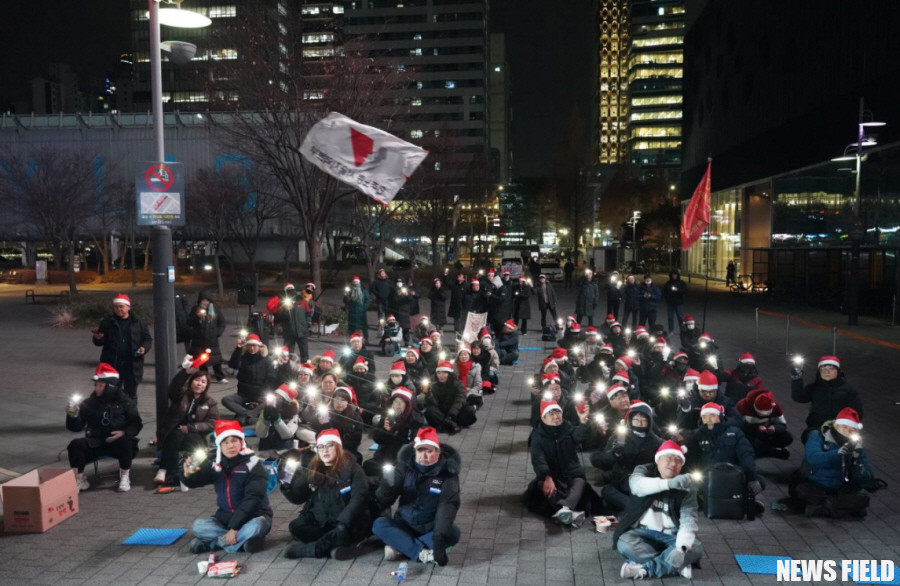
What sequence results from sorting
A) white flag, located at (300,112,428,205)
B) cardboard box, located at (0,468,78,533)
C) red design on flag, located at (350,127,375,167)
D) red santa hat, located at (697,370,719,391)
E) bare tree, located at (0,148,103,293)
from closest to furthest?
cardboard box, located at (0,468,78,533) < red santa hat, located at (697,370,719,391) < white flag, located at (300,112,428,205) < red design on flag, located at (350,127,375,167) < bare tree, located at (0,148,103,293)

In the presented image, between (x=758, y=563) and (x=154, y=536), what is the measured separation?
550 centimetres

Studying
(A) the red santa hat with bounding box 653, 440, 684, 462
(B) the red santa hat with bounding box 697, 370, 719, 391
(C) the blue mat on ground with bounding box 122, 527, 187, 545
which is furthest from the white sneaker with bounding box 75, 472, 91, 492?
(B) the red santa hat with bounding box 697, 370, 719, 391

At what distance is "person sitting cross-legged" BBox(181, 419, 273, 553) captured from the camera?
645cm

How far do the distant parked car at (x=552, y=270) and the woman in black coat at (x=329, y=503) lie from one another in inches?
1636

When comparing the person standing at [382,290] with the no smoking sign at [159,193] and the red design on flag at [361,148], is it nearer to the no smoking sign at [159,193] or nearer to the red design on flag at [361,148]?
the red design on flag at [361,148]

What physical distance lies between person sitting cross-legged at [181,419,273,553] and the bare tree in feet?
92.7

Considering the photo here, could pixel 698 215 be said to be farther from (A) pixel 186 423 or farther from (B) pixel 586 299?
(A) pixel 186 423

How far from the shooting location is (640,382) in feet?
40.7

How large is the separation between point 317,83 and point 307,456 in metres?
13.7

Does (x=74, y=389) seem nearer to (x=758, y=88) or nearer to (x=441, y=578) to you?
(x=441, y=578)

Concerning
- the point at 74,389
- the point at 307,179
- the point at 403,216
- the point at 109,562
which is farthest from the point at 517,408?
the point at 403,216

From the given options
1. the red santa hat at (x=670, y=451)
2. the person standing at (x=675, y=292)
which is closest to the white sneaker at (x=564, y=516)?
the red santa hat at (x=670, y=451)

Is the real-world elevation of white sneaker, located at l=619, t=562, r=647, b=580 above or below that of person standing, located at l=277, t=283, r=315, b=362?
below

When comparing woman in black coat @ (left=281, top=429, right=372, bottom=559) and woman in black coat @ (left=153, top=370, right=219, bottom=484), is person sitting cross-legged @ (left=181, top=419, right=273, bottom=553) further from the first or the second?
woman in black coat @ (left=153, top=370, right=219, bottom=484)
